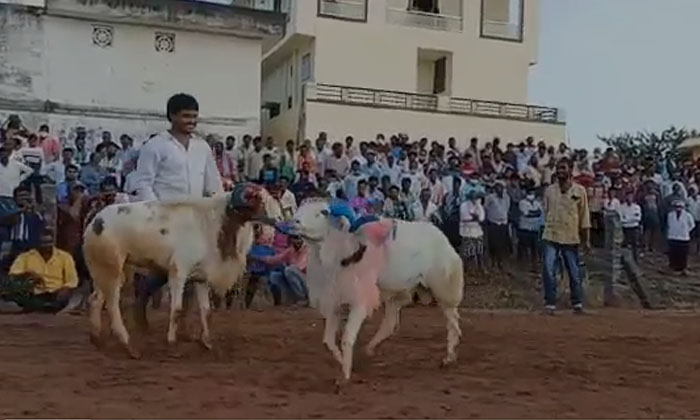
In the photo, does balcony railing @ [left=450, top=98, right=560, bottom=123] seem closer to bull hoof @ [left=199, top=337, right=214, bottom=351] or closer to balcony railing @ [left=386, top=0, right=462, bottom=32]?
balcony railing @ [left=386, top=0, right=462, bottom=32]

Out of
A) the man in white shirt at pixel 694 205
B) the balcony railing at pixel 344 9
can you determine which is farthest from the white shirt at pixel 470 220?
the balcony railing at pixel 344 9

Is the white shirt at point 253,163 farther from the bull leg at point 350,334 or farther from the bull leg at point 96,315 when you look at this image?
the bull leg at point 350,334

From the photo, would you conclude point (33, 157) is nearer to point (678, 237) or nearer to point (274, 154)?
point (274, 154)

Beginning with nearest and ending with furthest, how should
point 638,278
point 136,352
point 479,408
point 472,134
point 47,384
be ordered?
point 479,408 → point 47,384 → point 136,352 → point 638,278 → point 472,134

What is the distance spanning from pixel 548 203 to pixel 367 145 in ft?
22.2

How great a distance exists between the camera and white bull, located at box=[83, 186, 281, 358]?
30.7ft

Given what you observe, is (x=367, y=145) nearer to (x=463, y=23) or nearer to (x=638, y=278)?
(x=638, y=278)

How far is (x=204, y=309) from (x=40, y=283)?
4918 millimetres

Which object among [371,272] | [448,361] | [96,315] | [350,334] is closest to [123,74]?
[96,315]

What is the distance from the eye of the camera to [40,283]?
13695 mm

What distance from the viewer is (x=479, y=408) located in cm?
715

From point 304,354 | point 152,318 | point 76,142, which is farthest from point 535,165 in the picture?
point 304,354

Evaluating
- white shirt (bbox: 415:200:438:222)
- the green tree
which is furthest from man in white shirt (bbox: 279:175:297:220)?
the green tree

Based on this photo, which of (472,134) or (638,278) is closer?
(638,278)
